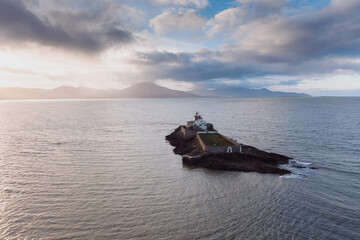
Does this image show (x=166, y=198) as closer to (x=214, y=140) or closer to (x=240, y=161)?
(x=240, y=161)

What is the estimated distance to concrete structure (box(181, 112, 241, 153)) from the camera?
37.2m

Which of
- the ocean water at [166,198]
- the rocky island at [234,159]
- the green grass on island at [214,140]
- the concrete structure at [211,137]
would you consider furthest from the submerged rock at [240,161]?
the green grass on island at [214,140]

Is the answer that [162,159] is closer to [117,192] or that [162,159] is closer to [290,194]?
[117,192]

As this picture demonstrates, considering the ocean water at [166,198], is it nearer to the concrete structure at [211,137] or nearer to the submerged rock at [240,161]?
the submerged rock at [240,161]

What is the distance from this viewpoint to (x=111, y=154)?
40438 millimetres

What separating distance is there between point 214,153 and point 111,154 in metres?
18.4

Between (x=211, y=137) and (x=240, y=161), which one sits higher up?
(x=211, y=137)

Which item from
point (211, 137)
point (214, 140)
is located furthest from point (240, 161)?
point (211, 137)

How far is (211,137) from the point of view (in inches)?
1898

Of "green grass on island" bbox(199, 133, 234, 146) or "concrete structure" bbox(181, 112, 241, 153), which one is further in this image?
"green grass on island" bbox(199, 133, 234, 146)

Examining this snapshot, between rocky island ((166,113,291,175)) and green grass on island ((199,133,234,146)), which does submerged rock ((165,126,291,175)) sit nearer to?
rocky island ((166,113,291,175))

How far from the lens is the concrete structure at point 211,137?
37.2 metres

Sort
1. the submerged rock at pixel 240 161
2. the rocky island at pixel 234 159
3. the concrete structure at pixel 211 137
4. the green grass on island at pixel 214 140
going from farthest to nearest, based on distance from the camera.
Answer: the green grass on island at pixel 214 140 → the concrete structure at pixel 211 137 → the rocky island at pixel 234 159 → the submerged rock at pixel 240 161

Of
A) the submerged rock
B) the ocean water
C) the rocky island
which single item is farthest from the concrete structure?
the ocean water
